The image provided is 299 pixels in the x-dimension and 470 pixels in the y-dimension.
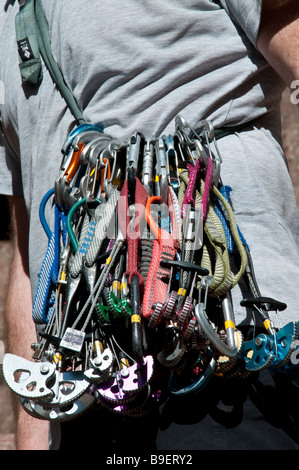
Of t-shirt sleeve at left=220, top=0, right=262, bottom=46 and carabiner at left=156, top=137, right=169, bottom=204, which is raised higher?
t-shirt sleeve at left=220, top=0, right=262, bottom=46

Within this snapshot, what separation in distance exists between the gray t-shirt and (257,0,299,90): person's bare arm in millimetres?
21

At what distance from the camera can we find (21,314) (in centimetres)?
171

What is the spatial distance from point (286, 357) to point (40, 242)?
55 cm

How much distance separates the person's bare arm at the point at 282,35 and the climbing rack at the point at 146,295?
6.4 inches

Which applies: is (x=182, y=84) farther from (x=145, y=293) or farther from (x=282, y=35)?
(x=145, y=293)

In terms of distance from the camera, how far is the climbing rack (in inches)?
36.9

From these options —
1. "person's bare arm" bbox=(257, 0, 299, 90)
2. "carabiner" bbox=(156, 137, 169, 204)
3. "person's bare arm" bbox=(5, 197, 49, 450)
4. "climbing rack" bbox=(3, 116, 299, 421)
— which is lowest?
"person's bare arm" bbox=(5, 197, 49, 450)

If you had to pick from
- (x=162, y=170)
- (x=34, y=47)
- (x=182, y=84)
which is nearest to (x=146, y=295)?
(x=162, y=170)

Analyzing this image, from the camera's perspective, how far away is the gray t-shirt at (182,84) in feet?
3.66

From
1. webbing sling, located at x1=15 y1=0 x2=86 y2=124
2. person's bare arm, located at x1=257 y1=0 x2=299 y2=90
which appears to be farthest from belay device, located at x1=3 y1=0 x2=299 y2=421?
webbing sling, located at x1=15 y1=0 x2=86 y2=124

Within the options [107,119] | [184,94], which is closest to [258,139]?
[184,94]

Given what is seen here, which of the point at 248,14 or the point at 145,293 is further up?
the point at 248,14

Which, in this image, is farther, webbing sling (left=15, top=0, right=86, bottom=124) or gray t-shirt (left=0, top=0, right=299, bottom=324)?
webbing sling (left=15, top=0, right=86, bottom=124)

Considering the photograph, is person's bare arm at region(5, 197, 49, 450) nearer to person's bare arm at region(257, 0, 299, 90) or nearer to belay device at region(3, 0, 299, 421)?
belay device at region(3, 0, 299, 421)
